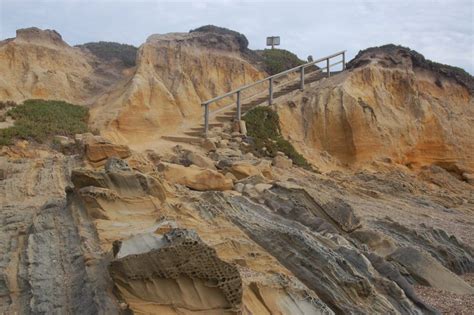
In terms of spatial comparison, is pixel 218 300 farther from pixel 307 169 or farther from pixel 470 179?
pixel 470 179

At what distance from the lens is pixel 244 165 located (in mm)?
10062

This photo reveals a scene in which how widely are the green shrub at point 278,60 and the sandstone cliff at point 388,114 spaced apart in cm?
311

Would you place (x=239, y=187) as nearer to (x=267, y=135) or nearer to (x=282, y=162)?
(x=282, y=162)

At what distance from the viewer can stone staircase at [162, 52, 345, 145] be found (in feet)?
46.0

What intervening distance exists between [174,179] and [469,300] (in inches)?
181

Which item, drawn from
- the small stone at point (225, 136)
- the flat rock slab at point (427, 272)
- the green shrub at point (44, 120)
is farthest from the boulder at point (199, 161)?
the flat rock slab at point (427, 272)

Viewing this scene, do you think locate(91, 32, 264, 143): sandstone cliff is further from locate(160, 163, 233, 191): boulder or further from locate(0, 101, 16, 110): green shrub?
locate(160, 163, 233, 191): boulder

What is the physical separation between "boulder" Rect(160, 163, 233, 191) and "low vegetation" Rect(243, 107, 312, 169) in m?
5.13

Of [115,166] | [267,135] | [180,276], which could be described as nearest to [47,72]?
[267,135]

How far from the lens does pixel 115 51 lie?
22172 millimetres

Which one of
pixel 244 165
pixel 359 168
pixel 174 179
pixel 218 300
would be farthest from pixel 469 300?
pixel 359 168

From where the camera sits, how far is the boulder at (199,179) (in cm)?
828

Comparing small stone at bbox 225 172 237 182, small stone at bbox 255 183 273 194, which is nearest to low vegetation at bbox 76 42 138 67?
small stone at bbox 225 172 237 182

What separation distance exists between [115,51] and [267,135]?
10001 millimetres
